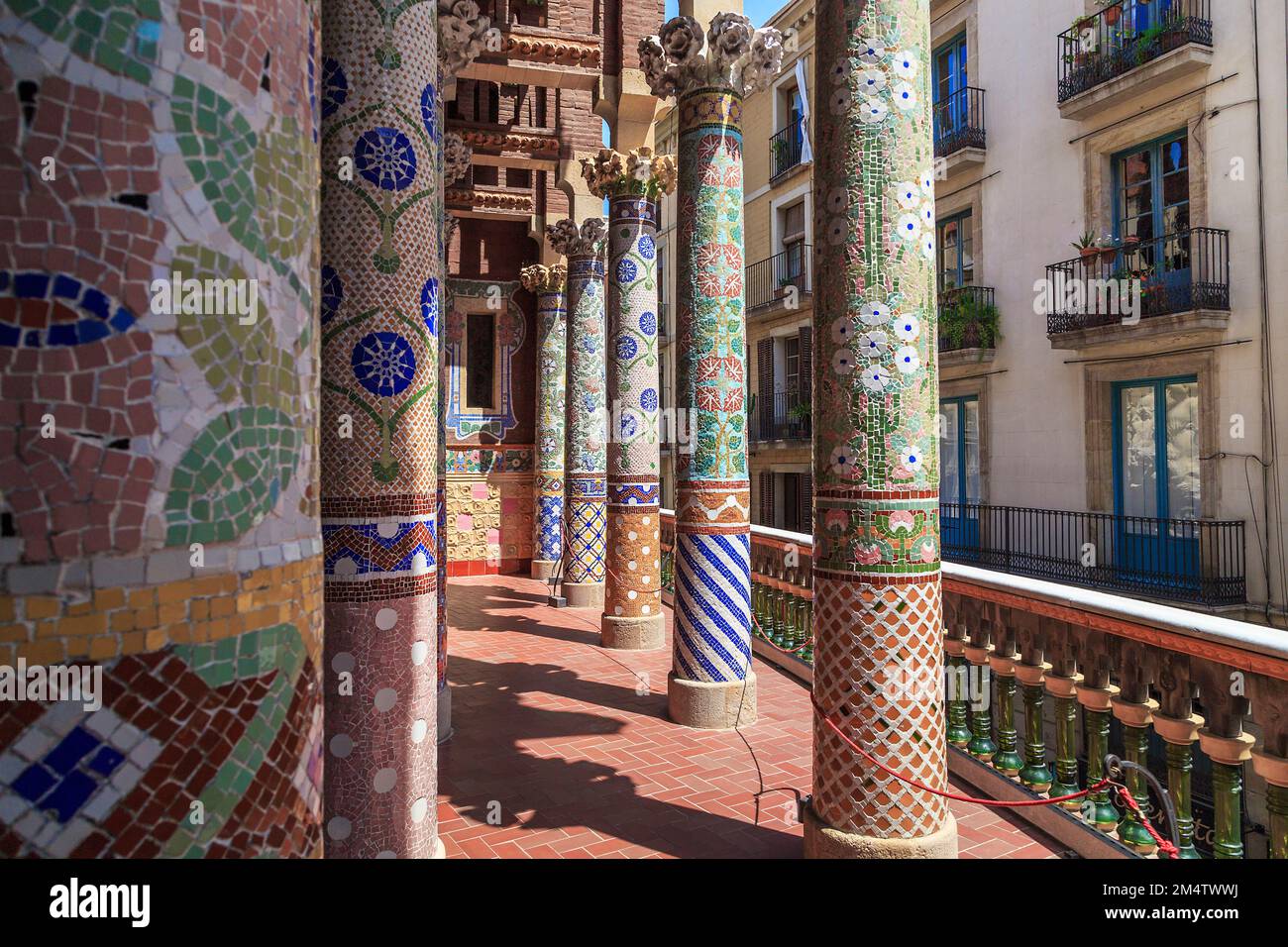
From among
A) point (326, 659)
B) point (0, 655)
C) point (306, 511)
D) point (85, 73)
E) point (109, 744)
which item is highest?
point (85, 73)

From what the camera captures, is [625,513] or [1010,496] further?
[1010,496]

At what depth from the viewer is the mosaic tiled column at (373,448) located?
320 cm

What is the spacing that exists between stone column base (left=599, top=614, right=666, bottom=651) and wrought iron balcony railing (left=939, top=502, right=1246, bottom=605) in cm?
414

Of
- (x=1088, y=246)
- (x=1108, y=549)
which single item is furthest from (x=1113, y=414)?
(x=1088, y=246)

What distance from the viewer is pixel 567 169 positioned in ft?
41.7

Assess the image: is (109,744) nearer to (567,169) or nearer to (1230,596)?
(567,169)

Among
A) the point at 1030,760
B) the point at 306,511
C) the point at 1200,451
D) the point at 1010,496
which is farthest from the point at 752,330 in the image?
the point at 306,511

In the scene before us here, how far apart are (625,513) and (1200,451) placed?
881 cm

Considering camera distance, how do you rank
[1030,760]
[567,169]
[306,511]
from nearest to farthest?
[306,511], [1030,760], [567,169]

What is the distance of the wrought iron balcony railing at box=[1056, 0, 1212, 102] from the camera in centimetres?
1226

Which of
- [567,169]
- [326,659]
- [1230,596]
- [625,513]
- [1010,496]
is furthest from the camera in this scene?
[1010,496]

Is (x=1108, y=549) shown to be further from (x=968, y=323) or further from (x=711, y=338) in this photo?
(x=711, y=338)

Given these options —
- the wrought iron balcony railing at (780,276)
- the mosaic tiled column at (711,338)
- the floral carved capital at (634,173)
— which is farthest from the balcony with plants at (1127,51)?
the mosaic tiled column at (711,338)

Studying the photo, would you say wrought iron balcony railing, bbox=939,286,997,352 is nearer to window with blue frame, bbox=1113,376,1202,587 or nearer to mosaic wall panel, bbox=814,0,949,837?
window with blue frame, bbox=1113,376,1202,587
